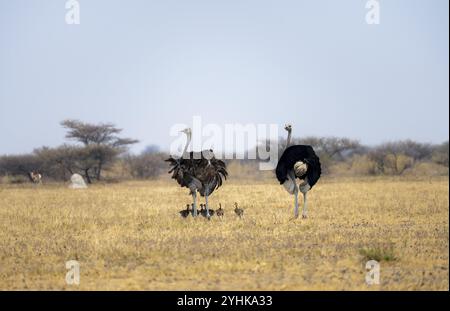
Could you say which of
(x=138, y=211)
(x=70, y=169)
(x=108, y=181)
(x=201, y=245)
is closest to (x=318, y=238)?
(x=201, y=245)

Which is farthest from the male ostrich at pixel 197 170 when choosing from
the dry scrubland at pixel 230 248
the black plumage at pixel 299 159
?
the black plumage at pixel 299 159

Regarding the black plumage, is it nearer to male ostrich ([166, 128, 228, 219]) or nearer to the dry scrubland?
the dry scrubland

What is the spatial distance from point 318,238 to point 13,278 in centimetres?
535

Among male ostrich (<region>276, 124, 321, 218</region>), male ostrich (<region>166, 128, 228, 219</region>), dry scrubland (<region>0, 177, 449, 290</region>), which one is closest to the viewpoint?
dry scrubland (<region>0, 177, 449, 290</region>)

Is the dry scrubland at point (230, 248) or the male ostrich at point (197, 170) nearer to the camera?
the dry scrubland at point (230, 248)

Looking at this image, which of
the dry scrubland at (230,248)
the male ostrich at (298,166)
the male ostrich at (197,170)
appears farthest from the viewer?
the male ostrich at (298,166)

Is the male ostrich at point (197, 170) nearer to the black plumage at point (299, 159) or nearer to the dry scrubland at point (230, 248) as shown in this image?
the dry scrubland at point (230, 248)

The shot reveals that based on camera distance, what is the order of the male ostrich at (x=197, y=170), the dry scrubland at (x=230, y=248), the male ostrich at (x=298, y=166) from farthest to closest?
the male ostrich at (x=298, y=166), the male ostrich at (x=197, y=170), the dry scrubland at (x=230, y=248)

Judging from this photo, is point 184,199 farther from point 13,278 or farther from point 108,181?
Answer: point 108,181

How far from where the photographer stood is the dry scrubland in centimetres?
Result: 800

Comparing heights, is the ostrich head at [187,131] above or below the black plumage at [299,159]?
above

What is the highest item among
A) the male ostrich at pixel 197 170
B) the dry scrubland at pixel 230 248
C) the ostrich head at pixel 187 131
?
the ostrich head at pixel 187 131

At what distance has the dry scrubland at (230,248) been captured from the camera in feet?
26.2

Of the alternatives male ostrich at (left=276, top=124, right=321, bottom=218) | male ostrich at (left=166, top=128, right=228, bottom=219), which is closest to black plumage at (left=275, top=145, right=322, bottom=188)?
male ostrich at (left=276, top=124, right=321, bottom=218)
